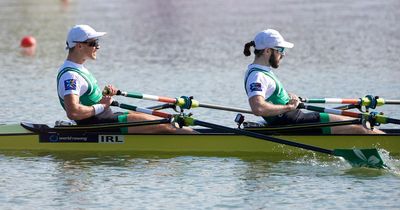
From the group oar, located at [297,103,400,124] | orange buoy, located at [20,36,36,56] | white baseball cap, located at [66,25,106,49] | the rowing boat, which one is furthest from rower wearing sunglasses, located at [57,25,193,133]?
orange buoy, located at [20,36,36,56]

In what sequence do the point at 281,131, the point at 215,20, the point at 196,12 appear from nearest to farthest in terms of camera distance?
the point at 281,131, the point at 215,20, the point at 196,12

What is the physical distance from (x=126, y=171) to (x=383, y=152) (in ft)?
10.6

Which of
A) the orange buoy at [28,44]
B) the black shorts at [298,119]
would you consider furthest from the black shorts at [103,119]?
the orange buoy at [28,44]

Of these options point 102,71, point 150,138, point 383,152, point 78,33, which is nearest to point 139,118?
point 150,138

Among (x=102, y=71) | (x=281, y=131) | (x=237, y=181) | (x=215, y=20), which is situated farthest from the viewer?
(x=215, y=20)

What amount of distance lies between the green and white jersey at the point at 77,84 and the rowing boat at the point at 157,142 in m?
0.51

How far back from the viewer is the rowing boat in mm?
15633

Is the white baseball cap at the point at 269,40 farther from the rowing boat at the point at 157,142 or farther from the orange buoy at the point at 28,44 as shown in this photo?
the orange buoy at the point at 28,44

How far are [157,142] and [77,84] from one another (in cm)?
136

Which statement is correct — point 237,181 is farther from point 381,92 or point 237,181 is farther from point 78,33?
point 381,92

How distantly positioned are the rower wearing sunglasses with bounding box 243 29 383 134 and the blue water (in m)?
0.51

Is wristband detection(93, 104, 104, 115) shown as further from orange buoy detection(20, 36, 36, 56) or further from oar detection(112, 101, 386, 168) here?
orange buoy detection(20, 36, 36, 56)

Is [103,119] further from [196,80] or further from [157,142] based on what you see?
[196,80]

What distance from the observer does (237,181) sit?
47.8 feet
